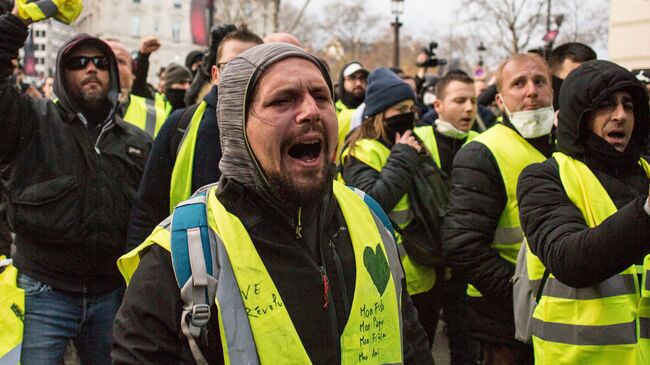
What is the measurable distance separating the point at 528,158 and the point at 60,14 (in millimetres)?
2546

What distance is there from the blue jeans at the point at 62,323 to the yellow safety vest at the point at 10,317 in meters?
0.11

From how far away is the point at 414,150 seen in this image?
468cm

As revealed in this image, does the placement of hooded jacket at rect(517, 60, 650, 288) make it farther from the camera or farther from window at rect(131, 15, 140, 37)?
window at rect(131, 15, 140, 37)

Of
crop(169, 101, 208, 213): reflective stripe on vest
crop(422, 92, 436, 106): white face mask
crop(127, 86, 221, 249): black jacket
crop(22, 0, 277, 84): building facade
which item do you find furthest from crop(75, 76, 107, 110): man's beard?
crop(22, 0, 277, 84): building facade

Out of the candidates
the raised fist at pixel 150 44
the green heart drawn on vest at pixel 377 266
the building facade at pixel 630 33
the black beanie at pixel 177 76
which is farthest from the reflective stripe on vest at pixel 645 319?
the black beanie at pixel 177 76

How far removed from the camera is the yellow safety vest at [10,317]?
3393 millimetres

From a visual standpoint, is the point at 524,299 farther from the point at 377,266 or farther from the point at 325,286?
the point at 325,286

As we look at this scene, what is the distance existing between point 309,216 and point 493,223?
1942 millimetres

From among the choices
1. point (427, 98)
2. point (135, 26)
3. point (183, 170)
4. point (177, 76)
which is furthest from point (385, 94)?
point (135, 26)

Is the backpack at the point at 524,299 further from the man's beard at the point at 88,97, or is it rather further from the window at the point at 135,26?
the window at the point at 135,26

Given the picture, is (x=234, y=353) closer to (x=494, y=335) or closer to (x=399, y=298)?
(x=399, y=298)

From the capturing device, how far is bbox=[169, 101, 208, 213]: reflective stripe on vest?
144 inches

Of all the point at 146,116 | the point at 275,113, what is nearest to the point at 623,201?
the point at 275,113

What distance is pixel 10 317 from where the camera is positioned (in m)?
3.47
